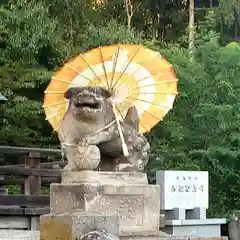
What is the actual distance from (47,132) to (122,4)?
7.68m

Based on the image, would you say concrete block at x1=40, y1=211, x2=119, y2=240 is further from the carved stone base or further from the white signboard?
the white signboard

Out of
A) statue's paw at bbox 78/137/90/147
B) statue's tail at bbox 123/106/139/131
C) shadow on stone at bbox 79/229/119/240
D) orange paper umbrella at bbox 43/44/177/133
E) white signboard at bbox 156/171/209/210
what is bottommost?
shadow on stone at bbox 79/229/119/240

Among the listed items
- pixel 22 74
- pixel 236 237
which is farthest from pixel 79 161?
→ pixel 22 74

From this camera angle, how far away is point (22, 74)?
14.8m

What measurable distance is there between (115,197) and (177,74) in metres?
6.33

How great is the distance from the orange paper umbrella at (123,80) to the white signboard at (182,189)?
285 centimetres

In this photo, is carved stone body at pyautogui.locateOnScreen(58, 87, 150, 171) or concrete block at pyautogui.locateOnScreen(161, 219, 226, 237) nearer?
carved stone body at pyautogui.locateOnScreen(58, 87, 150, 171)

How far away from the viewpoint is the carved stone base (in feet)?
21.3

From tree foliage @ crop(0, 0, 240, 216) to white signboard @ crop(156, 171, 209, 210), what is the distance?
1.22 m

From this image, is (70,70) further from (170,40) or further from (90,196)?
(170,40)

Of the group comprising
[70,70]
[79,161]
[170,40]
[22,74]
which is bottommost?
[79,161]

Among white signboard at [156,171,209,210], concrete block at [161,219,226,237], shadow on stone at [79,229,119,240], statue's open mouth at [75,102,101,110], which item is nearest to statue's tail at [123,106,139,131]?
statue's open mouth at [75,102,101,110]

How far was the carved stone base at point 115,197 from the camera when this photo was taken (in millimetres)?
6484

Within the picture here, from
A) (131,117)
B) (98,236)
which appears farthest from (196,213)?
(98,236)
